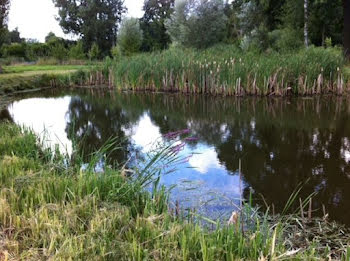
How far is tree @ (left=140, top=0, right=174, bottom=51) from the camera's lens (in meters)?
41.5

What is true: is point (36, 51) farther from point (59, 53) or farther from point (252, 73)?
point (252, 73)

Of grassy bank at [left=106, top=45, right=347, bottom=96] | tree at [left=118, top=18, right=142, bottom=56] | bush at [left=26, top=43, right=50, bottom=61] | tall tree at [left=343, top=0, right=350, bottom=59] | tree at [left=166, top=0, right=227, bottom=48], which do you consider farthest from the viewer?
bush at [left=26, top=43, right=50, bottom=61]

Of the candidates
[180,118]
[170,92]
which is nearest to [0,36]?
[170,92]

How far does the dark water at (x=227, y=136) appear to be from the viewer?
16.4ft

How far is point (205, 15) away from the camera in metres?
29.9

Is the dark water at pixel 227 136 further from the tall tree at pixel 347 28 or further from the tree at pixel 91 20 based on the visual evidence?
the tree at pixel 91 20

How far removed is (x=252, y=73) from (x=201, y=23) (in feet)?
57.5

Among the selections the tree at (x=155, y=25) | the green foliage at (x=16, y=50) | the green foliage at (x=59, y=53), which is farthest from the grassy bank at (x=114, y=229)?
the green foliage at (x=16, y=50)

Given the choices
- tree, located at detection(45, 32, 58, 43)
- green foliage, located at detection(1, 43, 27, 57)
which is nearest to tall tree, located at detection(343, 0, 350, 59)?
green foliage, located at detection(1, 43, 27, 57)

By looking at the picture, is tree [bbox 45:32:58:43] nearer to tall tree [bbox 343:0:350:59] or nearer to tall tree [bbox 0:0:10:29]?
tall tree [bbox 0:0:10:29]

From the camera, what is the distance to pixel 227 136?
8414 millimetres

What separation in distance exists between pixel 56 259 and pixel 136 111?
10.2m

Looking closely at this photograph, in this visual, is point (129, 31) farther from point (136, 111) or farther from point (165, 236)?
point (165, 236)

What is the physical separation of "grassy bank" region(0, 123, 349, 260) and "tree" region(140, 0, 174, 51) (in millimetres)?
31428
